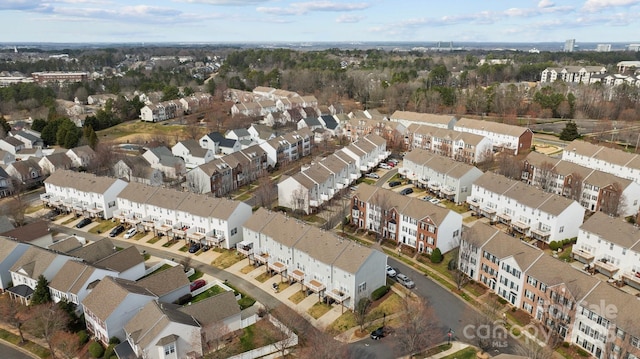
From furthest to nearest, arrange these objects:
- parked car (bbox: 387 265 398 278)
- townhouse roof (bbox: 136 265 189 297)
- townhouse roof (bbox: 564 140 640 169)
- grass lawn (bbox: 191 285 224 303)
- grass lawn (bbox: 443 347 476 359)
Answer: townhouse roof (bbox: 564 140 640 169) → parked car (bbox: 387 265 398 278) → grass lawn (bbox: 191 285 224 303) → townhouse roof (bbox: 136 265 189 297) → grass lawn (bbox: 443 347 476 359)

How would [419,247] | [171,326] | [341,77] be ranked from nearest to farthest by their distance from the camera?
[171,326]
[419,247]
[341,77]

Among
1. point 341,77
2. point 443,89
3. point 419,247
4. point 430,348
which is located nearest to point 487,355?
point 430,348

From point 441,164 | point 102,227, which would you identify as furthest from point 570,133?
point 102,227

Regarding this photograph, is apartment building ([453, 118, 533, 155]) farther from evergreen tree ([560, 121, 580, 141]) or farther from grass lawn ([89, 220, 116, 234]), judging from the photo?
grass lawn ([89, 220, 116, 234])

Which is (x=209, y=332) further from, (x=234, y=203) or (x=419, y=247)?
(x=419, y=247)

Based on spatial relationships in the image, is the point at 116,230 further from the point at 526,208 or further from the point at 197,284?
the point at 526,208

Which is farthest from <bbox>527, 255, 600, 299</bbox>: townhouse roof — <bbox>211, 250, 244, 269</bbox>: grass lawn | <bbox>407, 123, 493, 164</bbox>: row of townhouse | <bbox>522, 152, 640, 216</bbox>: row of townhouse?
<bbox>407, 123, 493, 164</bbox>: row of townhouse

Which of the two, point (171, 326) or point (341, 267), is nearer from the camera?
point (171, 326)
